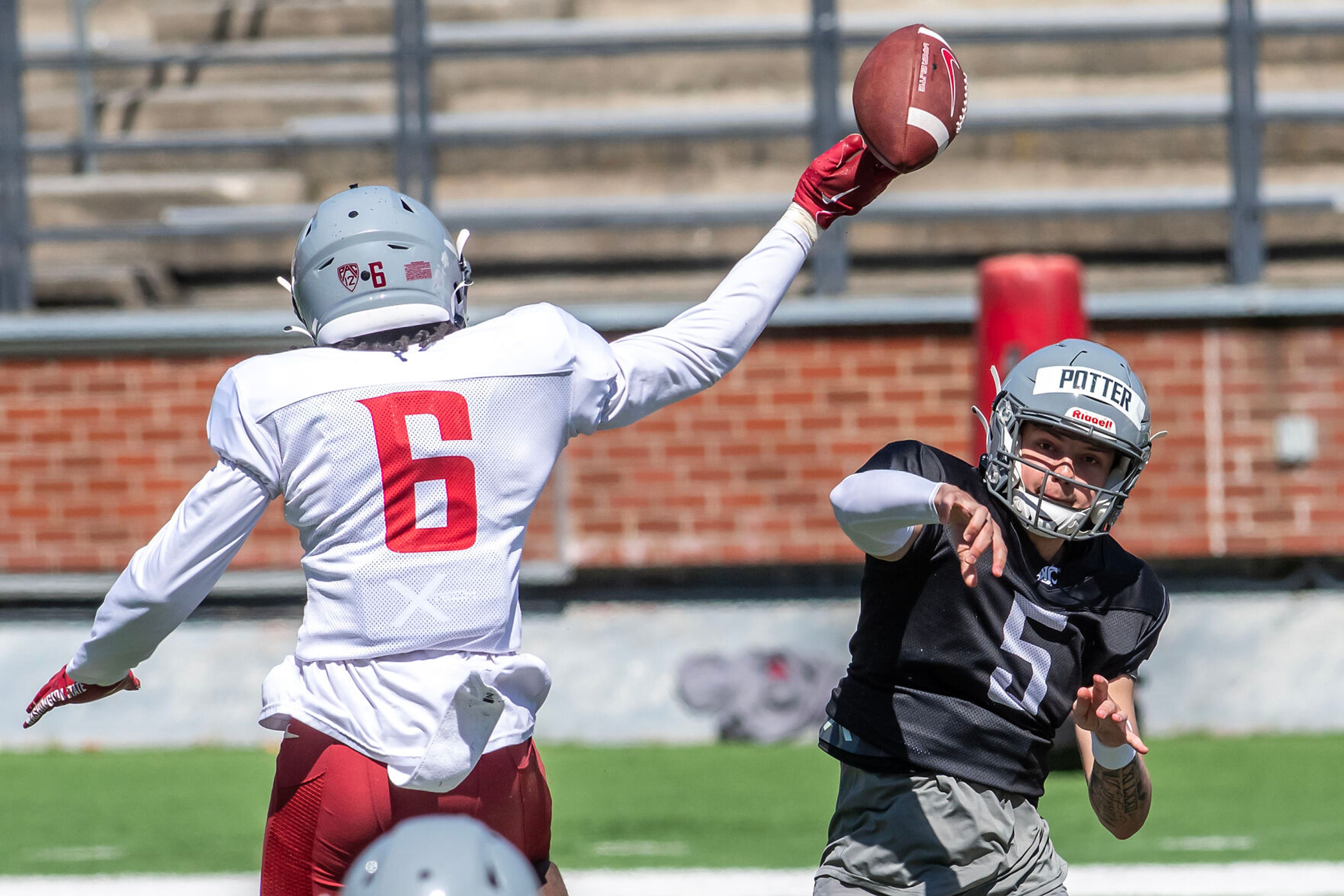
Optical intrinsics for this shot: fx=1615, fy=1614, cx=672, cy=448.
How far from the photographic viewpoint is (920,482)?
2.88 meters

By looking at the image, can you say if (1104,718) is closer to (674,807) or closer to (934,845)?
(934,845)

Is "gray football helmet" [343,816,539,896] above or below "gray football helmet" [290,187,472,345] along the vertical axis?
below

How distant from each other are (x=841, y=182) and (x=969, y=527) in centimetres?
87

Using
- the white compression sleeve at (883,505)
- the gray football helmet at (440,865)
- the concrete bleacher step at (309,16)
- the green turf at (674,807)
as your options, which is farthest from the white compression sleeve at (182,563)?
the concrete bleacher step at (309,16)

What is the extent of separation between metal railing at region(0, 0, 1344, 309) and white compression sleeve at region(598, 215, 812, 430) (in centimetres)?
498

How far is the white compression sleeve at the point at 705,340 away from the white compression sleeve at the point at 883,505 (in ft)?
1.08

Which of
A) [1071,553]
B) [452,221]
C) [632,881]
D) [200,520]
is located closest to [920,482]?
[1071,553]

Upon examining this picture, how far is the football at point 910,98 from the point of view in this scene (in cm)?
323

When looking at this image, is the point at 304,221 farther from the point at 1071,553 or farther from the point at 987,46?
the point at 1071,553

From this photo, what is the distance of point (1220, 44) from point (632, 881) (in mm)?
6716

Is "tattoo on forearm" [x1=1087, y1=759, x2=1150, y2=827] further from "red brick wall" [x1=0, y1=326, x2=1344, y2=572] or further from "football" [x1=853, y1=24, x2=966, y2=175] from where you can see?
"red brick wall" [x1=0, y1=326, x2=1344, y2=572]

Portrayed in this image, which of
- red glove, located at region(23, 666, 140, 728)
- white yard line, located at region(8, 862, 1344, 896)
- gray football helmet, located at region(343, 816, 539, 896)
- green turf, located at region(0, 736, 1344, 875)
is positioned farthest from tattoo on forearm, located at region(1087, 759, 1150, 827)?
green turf, located at region(0, 736, 1344, 875)

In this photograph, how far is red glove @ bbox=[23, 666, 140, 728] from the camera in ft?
9.55

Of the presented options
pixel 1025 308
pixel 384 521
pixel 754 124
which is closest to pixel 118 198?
pixel 754 124
